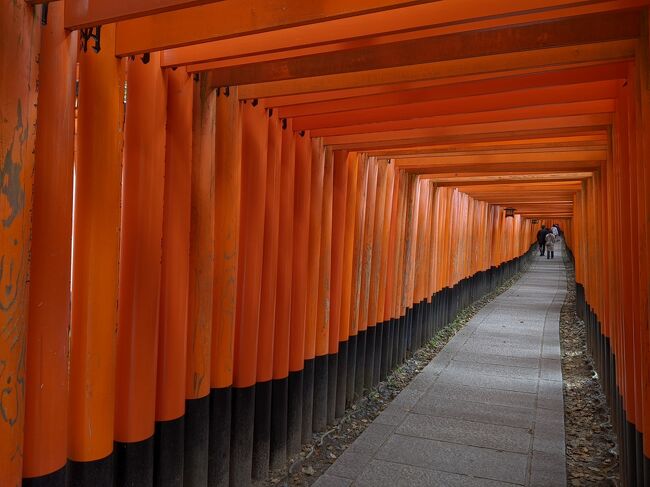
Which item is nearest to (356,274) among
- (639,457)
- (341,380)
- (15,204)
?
(341,380)

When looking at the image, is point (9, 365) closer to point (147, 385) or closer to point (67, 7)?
point (147, 385)

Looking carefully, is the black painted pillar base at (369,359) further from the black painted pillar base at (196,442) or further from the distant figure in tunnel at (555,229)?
the distant figure in tunnel at (555,229)

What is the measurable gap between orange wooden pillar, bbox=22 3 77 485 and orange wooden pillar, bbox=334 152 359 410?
367 centimetres

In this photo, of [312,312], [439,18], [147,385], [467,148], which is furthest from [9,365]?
[467,148]

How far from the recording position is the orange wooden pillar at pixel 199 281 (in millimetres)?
3422

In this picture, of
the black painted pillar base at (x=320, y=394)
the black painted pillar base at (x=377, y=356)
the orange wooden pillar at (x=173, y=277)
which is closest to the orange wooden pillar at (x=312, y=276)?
the black painted pillar base at (x=320, y=394)

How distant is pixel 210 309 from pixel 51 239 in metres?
1.36

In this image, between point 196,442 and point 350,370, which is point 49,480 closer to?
point 196,442

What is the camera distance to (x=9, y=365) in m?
2.11

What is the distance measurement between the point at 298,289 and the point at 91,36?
112 inches

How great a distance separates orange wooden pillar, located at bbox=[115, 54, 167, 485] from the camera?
2.91 metres

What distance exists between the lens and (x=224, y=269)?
3.76m

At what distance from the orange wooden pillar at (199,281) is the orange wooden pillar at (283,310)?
1.06 meters

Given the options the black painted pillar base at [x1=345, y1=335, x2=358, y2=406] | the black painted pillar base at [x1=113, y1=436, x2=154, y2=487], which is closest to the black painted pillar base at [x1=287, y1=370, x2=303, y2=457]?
the black painted pillar base at [x1=345, y1=335, x2=358, y2=406]
